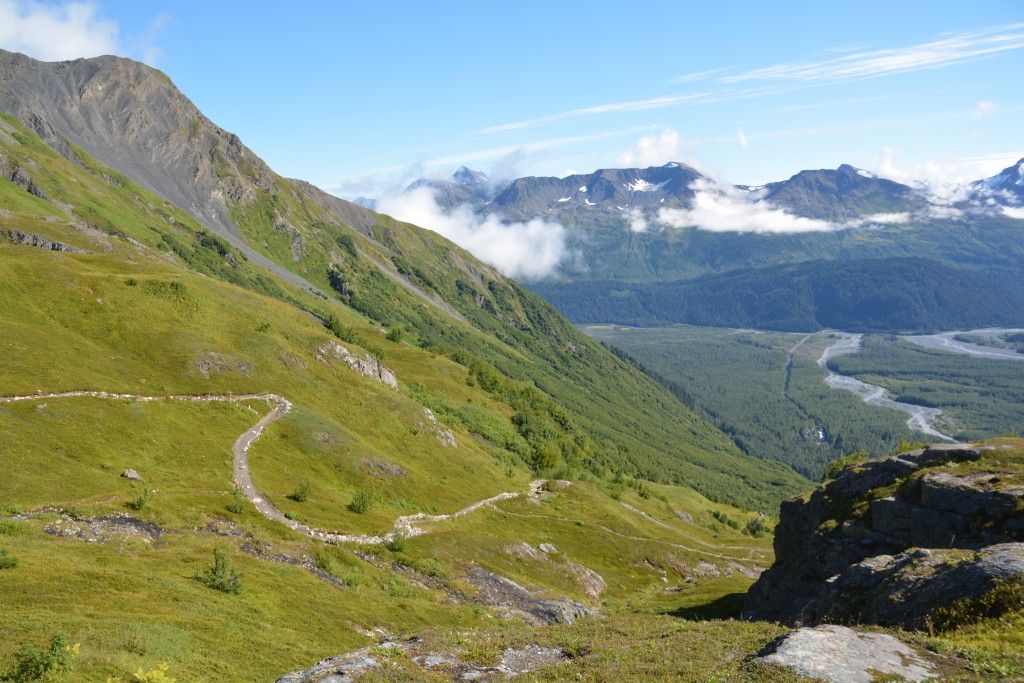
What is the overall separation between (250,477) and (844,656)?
5489 centimetres

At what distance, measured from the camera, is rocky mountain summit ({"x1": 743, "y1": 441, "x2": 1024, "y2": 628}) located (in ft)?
94.5

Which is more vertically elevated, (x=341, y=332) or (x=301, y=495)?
(x=341, y=332)

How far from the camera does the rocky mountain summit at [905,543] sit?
28812mm

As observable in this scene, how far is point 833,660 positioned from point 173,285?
3916 inches

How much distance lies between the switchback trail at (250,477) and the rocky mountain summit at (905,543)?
36.6 metres

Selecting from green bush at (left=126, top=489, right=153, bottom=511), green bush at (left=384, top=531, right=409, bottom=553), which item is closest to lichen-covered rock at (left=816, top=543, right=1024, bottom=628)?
green bush at (left=384, top=531, right=409, bottom=553)

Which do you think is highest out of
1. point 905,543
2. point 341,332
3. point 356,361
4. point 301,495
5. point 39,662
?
point 341,332

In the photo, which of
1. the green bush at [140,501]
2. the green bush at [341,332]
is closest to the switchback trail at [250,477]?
the green bush at [140,501]

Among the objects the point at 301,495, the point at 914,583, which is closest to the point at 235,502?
the point at 301,495

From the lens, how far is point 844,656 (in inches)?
836

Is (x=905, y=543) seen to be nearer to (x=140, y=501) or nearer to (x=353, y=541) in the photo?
(x=353, y=541)

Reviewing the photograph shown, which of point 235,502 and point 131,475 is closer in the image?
point 131,475

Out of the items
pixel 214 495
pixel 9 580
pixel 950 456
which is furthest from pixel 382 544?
pixel 950 456

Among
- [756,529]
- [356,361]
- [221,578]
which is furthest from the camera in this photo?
[756,529]
